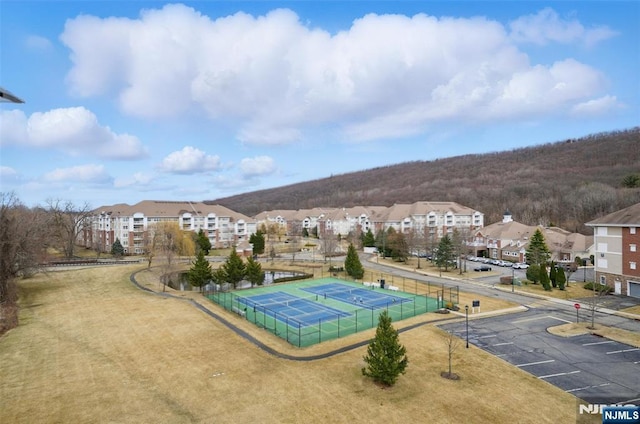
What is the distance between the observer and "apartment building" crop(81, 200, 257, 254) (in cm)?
7731

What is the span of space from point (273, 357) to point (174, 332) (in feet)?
29.9


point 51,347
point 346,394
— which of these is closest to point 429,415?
point 346,394

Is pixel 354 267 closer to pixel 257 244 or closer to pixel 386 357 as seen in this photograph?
pixel 257 244

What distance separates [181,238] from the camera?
6397 centimetres

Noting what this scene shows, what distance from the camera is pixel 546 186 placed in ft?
403

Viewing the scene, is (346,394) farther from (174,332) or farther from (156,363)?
(174,332)

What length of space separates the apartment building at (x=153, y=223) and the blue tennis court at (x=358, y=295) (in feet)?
139

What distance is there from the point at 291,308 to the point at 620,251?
3390cm

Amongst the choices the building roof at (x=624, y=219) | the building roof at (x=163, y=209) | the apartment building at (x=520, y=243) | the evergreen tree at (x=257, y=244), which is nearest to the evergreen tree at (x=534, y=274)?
the building roof at (x=624, y=219)

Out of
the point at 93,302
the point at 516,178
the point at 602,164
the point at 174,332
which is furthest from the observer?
the point at 516,178

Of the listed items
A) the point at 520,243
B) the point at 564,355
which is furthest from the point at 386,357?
the point at 520,243

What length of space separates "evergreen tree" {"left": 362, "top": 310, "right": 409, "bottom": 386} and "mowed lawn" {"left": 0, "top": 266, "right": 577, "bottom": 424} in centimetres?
65

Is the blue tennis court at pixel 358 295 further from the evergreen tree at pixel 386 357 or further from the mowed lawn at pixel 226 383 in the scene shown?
the evergreen tree at pixel 386 357

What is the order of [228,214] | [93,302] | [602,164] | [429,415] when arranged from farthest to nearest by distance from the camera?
[602,164]
[228,214]
[93,302]
[429,415]
